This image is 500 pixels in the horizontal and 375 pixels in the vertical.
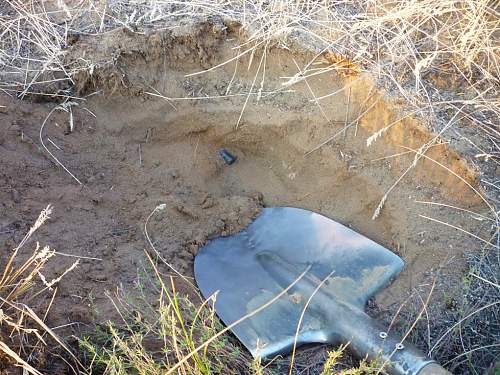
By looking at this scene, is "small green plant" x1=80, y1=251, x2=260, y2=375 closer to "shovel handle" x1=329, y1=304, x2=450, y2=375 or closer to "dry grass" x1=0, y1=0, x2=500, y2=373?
"shovel handle" x1=329, y1=304, x2=450, y2=375

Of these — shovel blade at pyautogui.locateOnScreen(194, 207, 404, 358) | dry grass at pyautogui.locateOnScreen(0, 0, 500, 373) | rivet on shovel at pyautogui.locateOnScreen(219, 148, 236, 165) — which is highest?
dry grass at pyautogui.locateOnScreen(0, 0, 500, 373)

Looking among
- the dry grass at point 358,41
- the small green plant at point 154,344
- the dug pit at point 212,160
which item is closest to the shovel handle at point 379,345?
the dug pit at point 212,160

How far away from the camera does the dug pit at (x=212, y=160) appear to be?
2.23 metres

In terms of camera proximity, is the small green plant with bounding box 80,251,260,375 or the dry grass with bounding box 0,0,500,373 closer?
the small green plant with bounding box 80,251,260,375

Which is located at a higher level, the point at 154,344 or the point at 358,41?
the point at 358,41

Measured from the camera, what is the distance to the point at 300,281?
222 cm

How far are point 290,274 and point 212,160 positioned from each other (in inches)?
28.9

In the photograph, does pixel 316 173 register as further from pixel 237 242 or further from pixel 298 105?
pixel 237 242

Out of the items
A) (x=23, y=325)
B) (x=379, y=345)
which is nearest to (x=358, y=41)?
(x=379, y=345)

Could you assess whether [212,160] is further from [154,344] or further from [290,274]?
[154,344]

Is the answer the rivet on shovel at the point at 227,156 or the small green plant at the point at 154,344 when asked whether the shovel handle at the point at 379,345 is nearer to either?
the small green plant at the point at 154,344

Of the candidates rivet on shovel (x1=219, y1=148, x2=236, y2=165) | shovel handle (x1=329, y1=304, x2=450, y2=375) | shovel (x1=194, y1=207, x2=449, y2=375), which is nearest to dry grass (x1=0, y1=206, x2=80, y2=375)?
shovel (x1=194, y1=207, x2=449, y2=375)

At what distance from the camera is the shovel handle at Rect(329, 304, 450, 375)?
174 centimetres

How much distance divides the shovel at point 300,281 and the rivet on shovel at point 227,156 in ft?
1.12
